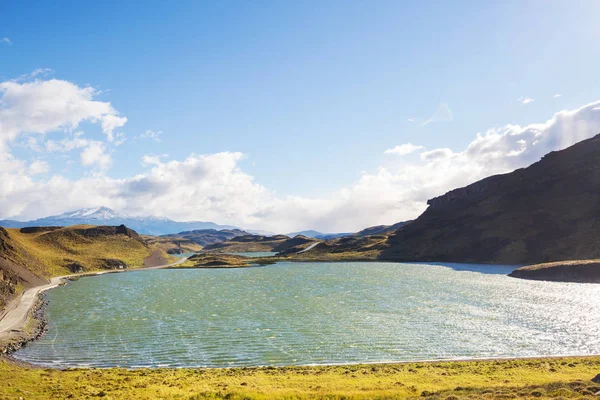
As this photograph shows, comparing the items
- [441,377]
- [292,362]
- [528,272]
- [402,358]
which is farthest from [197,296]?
[528,272]

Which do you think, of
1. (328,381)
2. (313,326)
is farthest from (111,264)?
(328,381)

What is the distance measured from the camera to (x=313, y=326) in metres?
62.1

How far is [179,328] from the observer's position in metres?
62.0

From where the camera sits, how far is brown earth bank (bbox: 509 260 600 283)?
402ft

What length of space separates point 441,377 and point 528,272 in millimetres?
123265

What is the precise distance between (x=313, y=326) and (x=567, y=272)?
370 ft

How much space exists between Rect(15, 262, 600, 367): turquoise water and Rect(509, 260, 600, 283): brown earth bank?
20964 millimetres

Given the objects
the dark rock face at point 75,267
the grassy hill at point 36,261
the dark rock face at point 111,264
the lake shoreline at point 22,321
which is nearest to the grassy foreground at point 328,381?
the lake shoreline at point 22,321

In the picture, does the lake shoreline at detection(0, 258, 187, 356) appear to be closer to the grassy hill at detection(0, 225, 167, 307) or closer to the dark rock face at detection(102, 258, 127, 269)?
the grassy hill at detection(0, 225, 167, 307)

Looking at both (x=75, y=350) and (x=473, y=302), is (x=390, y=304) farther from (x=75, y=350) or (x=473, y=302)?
(x=75, y=350)

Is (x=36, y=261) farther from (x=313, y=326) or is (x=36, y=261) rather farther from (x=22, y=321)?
(x=313, y=326)

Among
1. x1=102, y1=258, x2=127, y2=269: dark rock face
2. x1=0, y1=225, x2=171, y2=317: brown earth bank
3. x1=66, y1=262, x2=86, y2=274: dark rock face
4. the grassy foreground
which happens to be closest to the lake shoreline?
x1=0, y1=225, x2=171, y2=317: brown earth bank

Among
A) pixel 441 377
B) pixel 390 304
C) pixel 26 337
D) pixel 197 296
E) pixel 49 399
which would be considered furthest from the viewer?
pixel 197 296

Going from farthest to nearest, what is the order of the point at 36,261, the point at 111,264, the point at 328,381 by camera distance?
the point at 111,264 < the point at 36,261 < the point at 328,381
